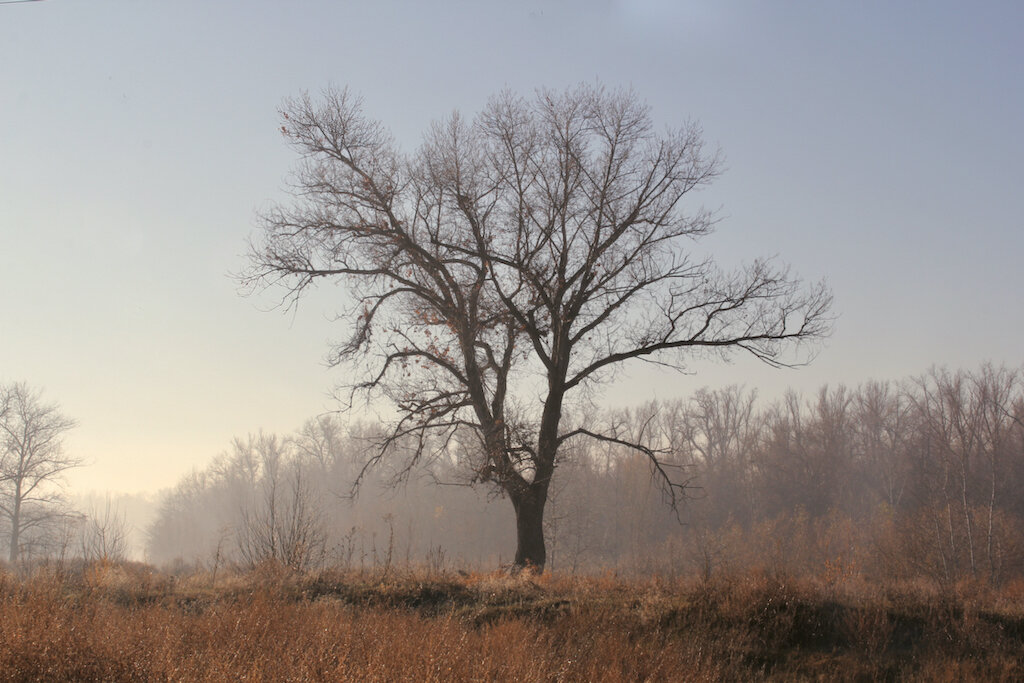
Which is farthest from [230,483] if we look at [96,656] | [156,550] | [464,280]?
[96,656]

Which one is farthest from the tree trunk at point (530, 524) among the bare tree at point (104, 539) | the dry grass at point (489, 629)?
the bare tree at point (104, 539)

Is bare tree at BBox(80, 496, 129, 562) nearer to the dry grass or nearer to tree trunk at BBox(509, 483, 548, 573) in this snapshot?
the dry grass

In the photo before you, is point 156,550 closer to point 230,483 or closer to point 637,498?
point 230,483

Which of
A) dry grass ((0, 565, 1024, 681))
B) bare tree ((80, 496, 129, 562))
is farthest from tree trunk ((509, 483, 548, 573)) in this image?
bare tree ((80, 496, 129, 562))

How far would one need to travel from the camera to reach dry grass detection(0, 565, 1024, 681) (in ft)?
20.4

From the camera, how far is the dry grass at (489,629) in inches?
245

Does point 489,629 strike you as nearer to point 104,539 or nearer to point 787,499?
point 104,539

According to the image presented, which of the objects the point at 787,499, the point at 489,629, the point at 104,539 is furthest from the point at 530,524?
the point at 787,499

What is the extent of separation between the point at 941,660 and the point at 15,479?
4765cm

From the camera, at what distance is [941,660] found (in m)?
8.66

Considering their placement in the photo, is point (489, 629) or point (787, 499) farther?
point (787, 499)

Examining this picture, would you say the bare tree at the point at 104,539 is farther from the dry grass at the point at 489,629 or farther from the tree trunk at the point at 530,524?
the tree trunk at the point at 530,524

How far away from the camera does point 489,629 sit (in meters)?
8.48

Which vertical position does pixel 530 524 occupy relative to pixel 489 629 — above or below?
above
